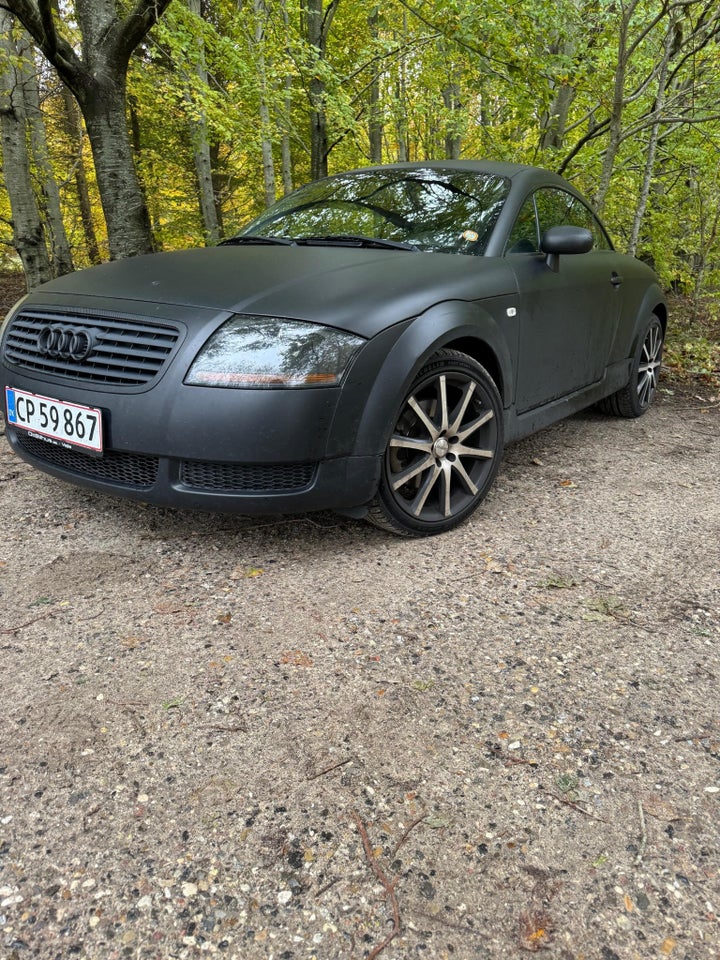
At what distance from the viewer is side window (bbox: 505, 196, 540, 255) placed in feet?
11.1

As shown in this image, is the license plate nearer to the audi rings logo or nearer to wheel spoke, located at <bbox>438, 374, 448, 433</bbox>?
the audi rings logo

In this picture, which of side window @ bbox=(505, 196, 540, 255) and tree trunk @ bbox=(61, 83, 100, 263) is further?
tree trunk @ bbox=(61, 83, 100, 263)

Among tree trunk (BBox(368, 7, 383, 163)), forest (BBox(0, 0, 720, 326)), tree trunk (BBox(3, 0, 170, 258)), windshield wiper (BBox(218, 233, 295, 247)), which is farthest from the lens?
tree trunk (BBox(368, 7, 383, 163))

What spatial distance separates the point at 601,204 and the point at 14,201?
6.74m

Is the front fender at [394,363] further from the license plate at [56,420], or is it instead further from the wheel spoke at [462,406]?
the license plate at [56,420]

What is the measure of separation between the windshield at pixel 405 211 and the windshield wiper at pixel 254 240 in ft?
0.14

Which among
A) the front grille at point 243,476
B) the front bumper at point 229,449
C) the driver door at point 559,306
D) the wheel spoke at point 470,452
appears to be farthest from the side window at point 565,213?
the front grille at point 243,476

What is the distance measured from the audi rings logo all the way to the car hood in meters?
0.15

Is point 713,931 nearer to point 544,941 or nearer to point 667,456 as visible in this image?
point 544,941

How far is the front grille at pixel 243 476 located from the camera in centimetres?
246

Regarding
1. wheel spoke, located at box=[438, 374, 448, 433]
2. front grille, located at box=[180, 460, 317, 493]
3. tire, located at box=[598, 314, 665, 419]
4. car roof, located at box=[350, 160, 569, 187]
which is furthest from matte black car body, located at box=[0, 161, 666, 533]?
tire, located at box=[598, 314, 665, 419]

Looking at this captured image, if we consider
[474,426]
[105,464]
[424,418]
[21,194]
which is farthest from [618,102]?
[21,194]

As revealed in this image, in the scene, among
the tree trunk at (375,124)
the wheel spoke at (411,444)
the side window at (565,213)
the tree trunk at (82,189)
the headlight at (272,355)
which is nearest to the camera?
the headlight at (272,355)

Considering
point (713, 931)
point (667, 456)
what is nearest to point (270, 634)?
point (713, 931)
